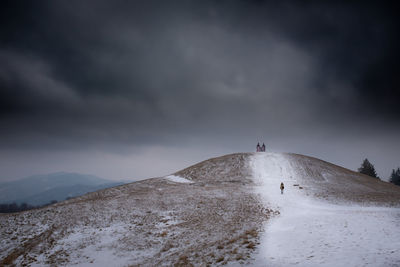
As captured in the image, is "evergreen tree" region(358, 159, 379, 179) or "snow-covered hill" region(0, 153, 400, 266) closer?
"snow-covered hill" region(0, 153, 400, 266)

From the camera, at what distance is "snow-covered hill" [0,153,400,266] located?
10.9 metres

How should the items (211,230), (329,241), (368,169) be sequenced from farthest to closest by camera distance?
1. (368,169)
2. (211,230)
3. (329,241)

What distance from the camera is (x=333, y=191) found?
1335 inches

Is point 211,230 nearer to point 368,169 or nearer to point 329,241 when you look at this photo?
point 329,241

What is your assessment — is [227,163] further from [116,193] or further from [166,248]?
[166,248]

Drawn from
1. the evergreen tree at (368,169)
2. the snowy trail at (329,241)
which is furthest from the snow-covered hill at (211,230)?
the evergreen tree at (368,169)

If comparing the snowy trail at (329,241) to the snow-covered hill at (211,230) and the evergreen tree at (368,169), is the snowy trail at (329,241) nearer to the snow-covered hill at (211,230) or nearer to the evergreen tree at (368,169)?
the snow-covered hill at (211,230)

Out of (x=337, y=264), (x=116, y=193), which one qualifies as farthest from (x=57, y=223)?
(x=337, y=264)

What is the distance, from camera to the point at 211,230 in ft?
60.2

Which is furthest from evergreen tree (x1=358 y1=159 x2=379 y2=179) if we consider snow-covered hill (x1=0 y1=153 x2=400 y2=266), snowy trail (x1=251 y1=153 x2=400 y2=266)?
snowy trail (x1=251 y1=153 x2=400 y2=266)

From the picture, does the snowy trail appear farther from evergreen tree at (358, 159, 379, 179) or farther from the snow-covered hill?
evergreen tree at (358, 159, 379, 179)

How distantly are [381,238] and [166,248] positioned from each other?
14.5m

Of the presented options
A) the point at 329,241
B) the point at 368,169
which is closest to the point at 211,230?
the point at 329,241

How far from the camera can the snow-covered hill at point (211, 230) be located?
10.9 meters
